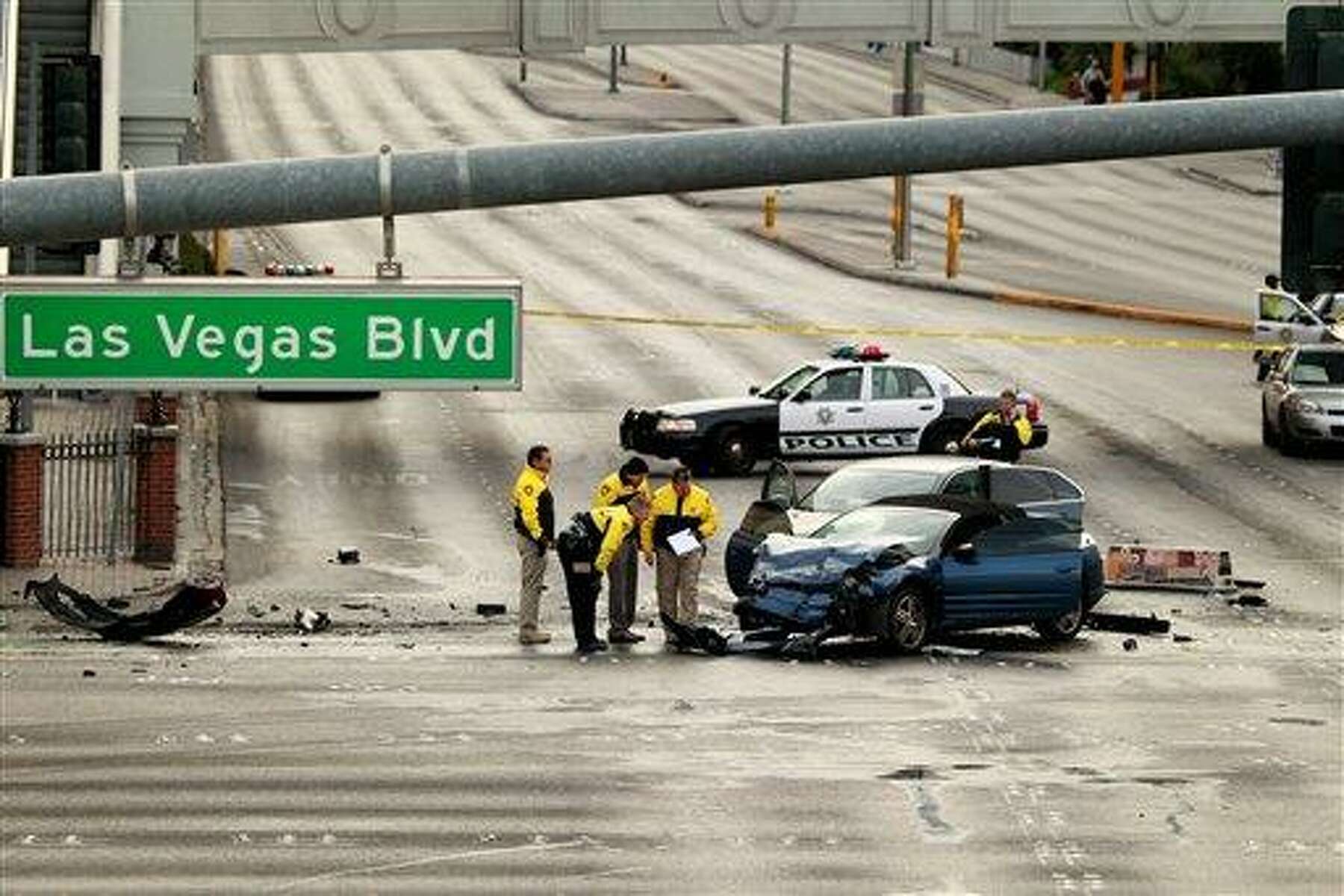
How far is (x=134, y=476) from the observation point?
133ft

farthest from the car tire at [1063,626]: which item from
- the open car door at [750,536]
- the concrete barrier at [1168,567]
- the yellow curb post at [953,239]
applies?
the yellow curb post at [953,239]

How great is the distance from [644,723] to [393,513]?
548 inches

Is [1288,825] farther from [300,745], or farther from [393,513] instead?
[393,513]

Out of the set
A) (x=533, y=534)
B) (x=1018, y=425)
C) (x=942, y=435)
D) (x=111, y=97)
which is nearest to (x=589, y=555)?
(x=533, y=534)

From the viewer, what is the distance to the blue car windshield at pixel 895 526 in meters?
34.7

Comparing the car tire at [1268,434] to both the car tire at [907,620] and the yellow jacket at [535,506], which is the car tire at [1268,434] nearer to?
the car tire at [907,620]

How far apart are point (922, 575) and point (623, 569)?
2.64 meters

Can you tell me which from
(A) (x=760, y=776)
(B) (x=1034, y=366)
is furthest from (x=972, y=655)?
(B) (x=1034, y=366)

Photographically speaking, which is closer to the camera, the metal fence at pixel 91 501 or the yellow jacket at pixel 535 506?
the yellow jacket at pixel 535 506

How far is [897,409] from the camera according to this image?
153ft

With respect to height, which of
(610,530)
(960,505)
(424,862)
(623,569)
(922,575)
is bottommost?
(424,862)

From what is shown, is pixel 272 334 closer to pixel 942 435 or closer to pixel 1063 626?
pixel 1063 626

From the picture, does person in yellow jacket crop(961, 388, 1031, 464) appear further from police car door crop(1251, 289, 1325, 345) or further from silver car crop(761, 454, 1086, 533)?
police car door crop(1251, 289, 1325, 345)

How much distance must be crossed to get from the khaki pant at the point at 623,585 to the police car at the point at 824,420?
36.7ft
